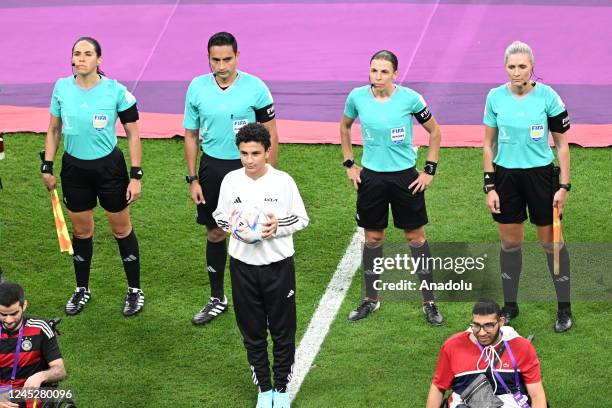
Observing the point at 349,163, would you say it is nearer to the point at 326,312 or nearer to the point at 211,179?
the point at 211,179

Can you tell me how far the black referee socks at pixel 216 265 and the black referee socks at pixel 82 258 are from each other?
2.95ft

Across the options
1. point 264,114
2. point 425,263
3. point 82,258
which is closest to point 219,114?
point 264,114

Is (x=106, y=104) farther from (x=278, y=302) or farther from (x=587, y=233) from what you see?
(x=587, y=233)

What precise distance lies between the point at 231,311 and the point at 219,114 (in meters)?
1.56

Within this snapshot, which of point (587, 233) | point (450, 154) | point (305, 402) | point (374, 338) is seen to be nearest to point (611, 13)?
point (450, 154)

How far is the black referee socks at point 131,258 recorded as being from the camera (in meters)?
9.30

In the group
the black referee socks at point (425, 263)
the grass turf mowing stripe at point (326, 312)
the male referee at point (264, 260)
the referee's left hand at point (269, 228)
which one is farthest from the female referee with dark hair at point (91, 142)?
the black referee socks at point (425, 263)

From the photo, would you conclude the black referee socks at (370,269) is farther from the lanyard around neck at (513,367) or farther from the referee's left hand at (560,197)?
the lanyard around neck at (513,367)

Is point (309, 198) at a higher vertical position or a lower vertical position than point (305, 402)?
higher

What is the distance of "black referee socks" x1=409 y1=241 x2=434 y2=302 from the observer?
9.15 m

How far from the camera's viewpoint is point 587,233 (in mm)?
10273

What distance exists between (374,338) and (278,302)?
127 centimetres

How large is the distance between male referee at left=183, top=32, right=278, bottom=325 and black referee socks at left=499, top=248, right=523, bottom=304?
180 cm

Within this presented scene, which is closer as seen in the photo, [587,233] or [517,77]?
[517,77]
